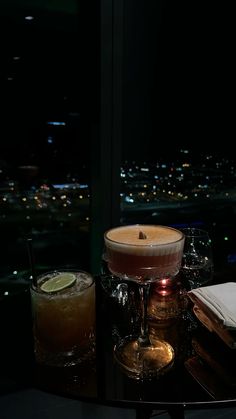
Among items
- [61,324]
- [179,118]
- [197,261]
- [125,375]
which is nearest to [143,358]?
[125,375]

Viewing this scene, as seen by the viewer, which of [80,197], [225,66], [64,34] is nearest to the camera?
[64,34]

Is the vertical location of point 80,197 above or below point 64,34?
below

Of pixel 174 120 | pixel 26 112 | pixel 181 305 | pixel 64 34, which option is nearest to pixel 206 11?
pixel 174 120

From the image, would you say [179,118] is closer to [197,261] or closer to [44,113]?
[44,113]

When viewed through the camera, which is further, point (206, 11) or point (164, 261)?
point (206, 11)

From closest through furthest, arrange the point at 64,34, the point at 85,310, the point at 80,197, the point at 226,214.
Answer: the point at 85,310
the point at 64,34
the point at 80,197
the point at 226,214

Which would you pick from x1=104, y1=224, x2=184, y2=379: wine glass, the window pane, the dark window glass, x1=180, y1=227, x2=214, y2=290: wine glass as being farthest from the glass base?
the window pane

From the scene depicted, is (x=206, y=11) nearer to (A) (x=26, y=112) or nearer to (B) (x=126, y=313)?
(A) (x=26, y=112)

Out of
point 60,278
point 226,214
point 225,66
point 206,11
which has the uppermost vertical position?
point 206,11
